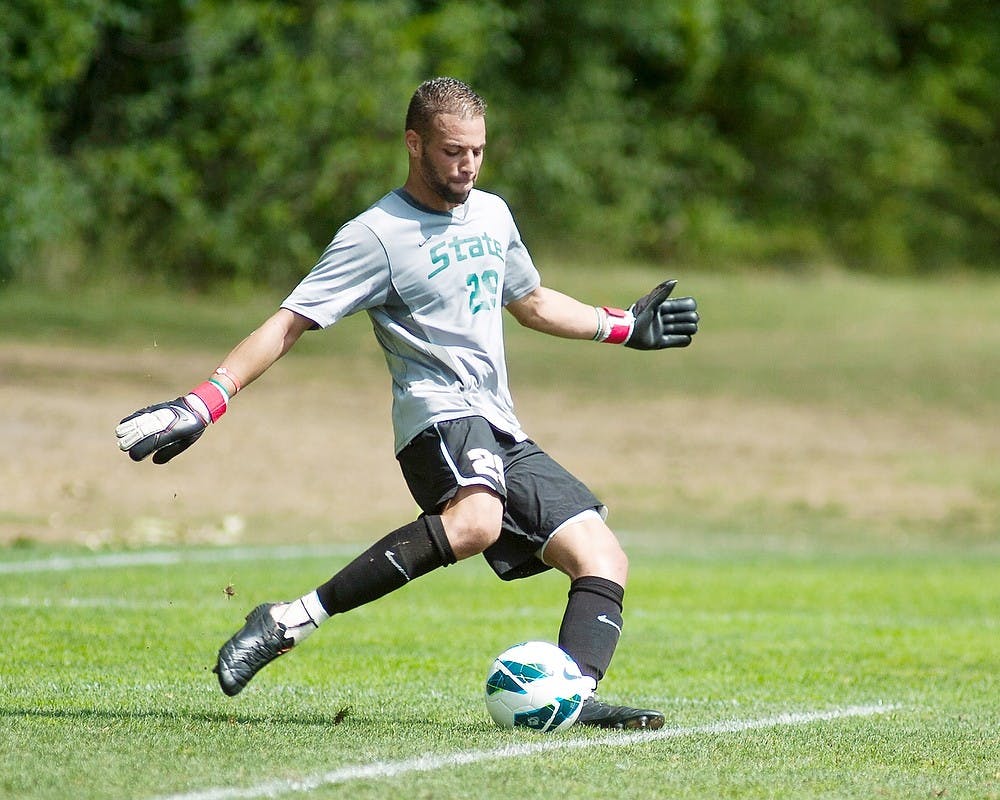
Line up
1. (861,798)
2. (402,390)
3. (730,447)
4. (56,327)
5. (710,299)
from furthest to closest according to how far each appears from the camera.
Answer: (710,299), (56,327), (730,447), (402,390), (861,798)

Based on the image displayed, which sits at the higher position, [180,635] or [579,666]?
[579,666]

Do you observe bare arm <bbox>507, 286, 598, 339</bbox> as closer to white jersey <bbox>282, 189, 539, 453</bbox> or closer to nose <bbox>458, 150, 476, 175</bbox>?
white jersey <bbox>282, 189, 539, 453</bbox>

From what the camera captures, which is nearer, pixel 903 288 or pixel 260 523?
pixel 260 523

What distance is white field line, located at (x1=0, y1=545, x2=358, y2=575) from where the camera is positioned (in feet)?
35.8

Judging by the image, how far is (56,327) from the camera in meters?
25.1

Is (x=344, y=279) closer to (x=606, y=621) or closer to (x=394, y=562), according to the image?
(x=394, y=562)

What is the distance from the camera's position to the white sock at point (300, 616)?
5332mm

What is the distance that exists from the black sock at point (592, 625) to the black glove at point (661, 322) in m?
0.97

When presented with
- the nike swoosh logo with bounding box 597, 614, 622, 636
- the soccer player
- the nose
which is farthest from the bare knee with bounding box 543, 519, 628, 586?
the nose

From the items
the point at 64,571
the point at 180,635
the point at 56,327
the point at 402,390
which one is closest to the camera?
the point at 402,390

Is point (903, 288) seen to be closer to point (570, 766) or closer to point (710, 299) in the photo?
point (710, 299)

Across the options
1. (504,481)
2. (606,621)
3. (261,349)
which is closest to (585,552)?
(606,621)

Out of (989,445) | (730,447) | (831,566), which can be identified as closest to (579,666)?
(831,566)

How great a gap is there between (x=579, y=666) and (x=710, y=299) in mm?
29244
